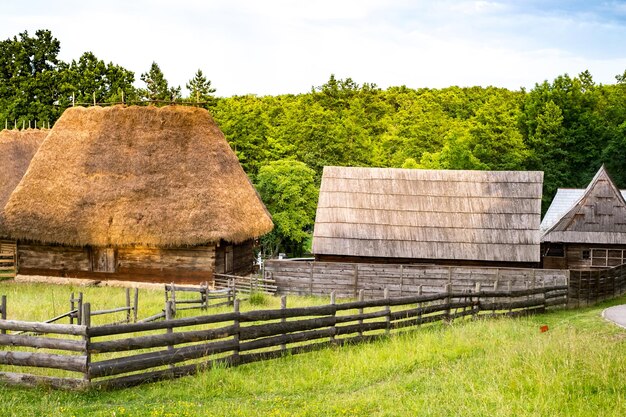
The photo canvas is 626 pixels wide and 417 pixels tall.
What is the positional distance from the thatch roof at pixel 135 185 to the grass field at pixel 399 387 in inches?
701

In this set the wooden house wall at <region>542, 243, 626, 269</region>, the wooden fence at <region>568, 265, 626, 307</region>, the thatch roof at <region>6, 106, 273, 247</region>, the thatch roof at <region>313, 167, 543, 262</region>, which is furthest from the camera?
the wooden house wall at <region>542, 243, 626, 269</region>

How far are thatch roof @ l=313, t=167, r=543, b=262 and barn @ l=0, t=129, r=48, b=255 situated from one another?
16.1 m

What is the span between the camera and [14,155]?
38.5 metres

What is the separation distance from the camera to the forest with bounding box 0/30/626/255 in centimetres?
5209

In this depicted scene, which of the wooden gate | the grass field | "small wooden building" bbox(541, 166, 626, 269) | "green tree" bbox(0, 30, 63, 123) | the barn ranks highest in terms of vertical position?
"green tree" bbox(0, 30, 63, 123)

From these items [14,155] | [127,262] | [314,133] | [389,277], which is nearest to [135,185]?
[127,262]

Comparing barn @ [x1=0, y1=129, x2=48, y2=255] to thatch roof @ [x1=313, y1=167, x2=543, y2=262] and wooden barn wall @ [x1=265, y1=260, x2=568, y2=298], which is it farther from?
thatch roof @ [x1=313, y1=167, x2=543, y2=262]

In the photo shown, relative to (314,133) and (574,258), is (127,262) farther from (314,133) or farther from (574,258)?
(314,133)

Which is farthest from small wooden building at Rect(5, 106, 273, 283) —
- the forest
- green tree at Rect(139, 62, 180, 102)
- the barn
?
green tree at Rect(139, 62, 180, 102)

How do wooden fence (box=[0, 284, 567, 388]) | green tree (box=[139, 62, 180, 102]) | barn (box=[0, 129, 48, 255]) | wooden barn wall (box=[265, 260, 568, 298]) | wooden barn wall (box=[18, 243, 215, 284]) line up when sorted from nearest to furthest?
wooden fence (box=[0, 284, 567, 388]) < wooden barn wall (box=[265, 260, 568, 298]) < wooden barn wall (box=[18, 243, 215, 284]) < barn (box=[0, 129, 48, 255]) < green tree (box=[139, 62, 180, 102])

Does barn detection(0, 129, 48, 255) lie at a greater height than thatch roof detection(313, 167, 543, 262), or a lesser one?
greater

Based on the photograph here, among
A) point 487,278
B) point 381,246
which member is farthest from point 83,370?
point 381,246

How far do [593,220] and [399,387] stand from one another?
94.2 feet

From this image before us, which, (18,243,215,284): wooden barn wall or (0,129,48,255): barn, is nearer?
(18,243,215,284): wooden barn wall
